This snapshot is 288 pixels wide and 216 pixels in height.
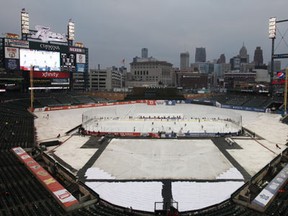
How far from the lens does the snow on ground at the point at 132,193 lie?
18.4 metres

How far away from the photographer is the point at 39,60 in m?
65.1

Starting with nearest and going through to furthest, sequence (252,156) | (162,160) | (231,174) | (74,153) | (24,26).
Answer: (231,174) → (162,160) → (252,156) → (74,153) → (24,26)

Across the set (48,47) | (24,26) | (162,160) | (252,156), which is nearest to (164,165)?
(162,160)

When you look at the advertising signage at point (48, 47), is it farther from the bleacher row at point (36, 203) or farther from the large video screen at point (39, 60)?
the bleacher row at point (36, 203)

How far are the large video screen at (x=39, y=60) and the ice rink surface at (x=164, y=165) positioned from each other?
2706 centimetres

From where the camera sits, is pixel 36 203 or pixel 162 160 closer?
pixel 36 203

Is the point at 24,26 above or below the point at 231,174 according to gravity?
above

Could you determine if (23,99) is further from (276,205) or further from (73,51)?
(276,205)

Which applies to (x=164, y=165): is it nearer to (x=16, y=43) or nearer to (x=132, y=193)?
(x=132, y=193)

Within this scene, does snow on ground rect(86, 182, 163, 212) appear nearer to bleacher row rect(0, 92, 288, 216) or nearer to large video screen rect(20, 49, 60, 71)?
bleacher row rect(0, 92, 288, 216)

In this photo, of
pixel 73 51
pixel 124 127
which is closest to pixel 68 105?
pixel 73 51

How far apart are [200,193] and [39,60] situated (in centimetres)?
5768

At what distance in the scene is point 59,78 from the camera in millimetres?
73500

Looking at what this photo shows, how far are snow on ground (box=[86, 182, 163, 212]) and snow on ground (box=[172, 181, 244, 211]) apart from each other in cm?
152
